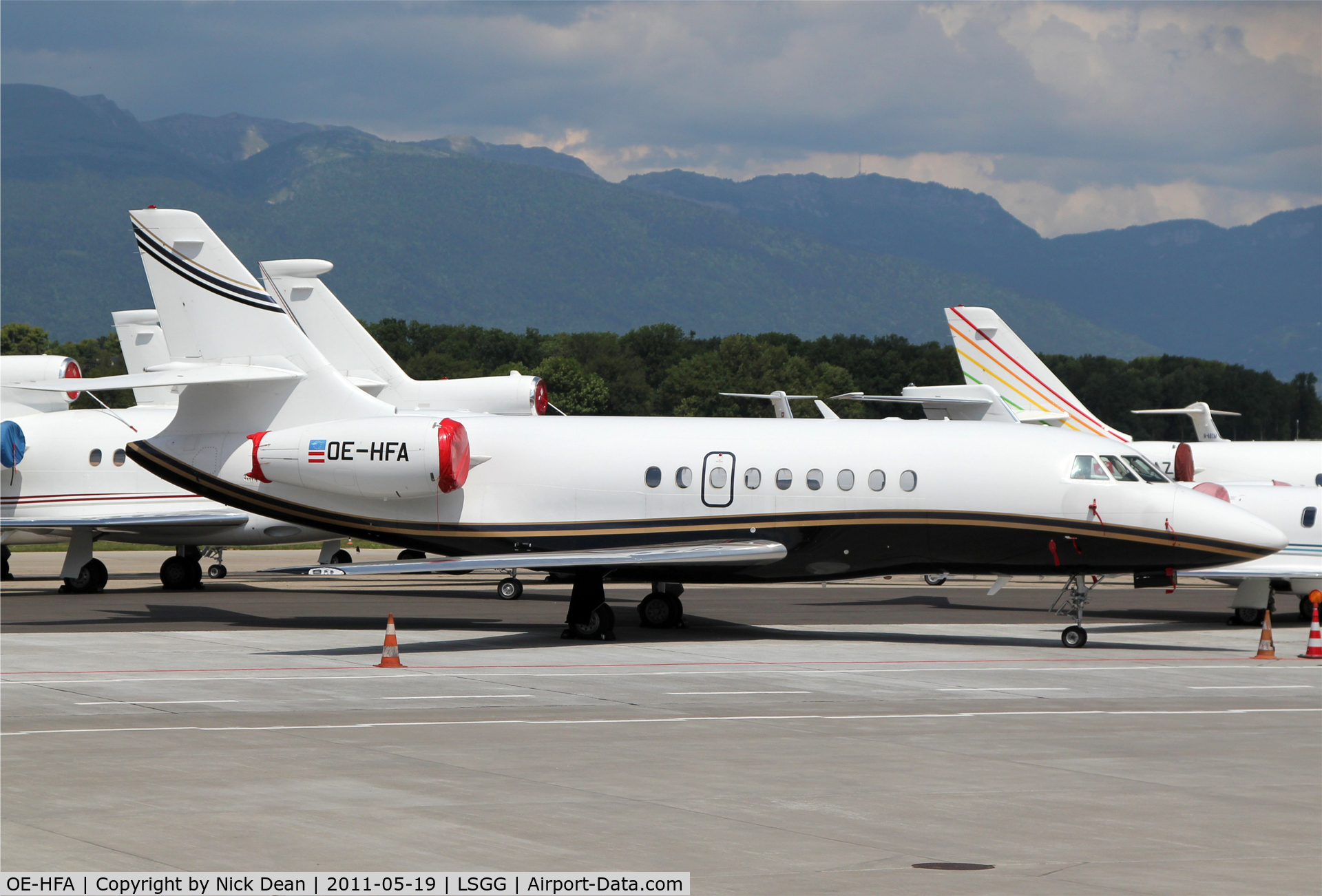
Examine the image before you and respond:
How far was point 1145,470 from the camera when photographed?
76.1 ft

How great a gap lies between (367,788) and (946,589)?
28.2 meters

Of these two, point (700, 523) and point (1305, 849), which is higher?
point (700, 523)

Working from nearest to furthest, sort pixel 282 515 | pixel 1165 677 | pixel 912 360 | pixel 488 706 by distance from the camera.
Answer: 1. pixel 488 706
2. pixel 1165 677
3. pixel 282 515
4. pixel 912 360

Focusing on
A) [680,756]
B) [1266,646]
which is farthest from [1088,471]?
[680,756]

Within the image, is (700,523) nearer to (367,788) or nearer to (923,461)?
(923,461)

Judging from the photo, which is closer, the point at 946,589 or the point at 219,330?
the point at 219,330

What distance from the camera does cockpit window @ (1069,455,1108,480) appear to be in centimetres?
2298

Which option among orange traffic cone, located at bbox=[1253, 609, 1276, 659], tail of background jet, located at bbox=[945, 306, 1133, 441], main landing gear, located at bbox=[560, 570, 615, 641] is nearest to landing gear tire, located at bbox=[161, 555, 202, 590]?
main landing gear, located at bbox=[560, 570, 615, 641]

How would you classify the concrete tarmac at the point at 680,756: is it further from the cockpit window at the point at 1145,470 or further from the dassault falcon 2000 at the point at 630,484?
the cockpit window at the point at 1145,470

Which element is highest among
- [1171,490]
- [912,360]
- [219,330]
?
[912,360]

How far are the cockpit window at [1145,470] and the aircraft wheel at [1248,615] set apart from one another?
646 centimetres

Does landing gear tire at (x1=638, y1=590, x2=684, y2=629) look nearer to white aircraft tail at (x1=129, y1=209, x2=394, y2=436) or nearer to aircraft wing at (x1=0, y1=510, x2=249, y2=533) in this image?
white aircraft tail at (x1=129, y1=209, x2=394, y2=436)

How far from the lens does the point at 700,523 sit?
23.7 metres

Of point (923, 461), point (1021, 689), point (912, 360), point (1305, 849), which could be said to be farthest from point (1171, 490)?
point (912, 360)
